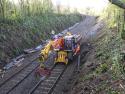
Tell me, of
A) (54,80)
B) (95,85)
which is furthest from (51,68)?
(95,85)

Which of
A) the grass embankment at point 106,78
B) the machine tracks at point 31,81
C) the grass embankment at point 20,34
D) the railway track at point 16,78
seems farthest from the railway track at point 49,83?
the grass embankment at point 20,34

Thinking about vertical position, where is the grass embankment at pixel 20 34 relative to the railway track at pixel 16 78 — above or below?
above

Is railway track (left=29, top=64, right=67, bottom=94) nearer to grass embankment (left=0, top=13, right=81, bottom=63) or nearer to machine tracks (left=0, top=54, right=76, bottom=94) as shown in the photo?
machine tracks (left=0, top=54, right=76, bottom=94)

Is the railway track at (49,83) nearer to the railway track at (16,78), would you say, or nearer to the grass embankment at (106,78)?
the railway track at (16,78)

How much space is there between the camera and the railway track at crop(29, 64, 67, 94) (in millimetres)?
19359

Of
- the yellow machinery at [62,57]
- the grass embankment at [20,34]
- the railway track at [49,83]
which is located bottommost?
the railway track at [49,83]

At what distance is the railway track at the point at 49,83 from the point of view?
19.4m

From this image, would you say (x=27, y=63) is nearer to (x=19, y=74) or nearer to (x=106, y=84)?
(x=19, y=74)

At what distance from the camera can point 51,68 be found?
2522 cm

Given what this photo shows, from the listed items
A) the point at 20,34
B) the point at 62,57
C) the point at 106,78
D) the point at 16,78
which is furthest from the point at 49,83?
the point at 20,34

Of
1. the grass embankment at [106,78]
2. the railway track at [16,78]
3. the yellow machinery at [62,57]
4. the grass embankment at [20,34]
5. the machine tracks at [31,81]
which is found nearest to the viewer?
the grass embankment at [106,78]

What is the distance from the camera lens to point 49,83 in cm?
2100

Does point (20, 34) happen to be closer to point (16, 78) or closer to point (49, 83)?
point (16, 78)

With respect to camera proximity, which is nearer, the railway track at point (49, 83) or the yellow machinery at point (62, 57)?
the railway track at point (49, 83)
